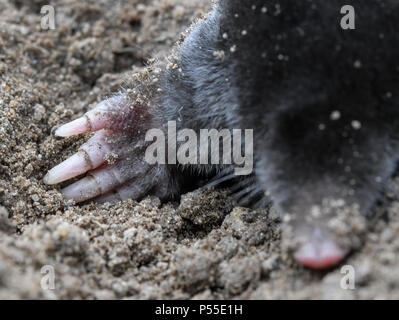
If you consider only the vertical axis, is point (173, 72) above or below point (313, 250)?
above

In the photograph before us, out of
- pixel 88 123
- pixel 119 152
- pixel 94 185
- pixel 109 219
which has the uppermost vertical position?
pixel 88 123

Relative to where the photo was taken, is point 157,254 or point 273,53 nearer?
point 273,53

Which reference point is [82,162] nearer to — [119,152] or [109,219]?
[119,152]

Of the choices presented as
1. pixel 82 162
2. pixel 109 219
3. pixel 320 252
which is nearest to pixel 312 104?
pixel 320 252

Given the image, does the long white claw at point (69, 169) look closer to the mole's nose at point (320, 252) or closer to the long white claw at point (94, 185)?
the long white claw at point (94, 185)

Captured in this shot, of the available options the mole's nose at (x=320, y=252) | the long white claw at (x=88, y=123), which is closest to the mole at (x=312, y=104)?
the mole's nose at (x=320, y=252)

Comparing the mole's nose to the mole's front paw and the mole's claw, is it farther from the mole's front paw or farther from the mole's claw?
the mole's claw
